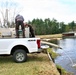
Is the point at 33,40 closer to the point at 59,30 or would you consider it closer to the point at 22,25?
the point at 22,25

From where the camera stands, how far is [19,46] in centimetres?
1160

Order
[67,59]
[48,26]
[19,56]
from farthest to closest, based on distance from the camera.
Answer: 1. [48,26]
2. [67,59]
3. [19,56]

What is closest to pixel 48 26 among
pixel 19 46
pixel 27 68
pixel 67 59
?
pixel 67 59

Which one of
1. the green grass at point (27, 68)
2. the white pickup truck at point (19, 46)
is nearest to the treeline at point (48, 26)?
the white pickup truck at point (19, 46)

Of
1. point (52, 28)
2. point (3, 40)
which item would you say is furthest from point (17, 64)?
point (52, 28)

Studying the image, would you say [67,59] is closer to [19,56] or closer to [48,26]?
[19,56]

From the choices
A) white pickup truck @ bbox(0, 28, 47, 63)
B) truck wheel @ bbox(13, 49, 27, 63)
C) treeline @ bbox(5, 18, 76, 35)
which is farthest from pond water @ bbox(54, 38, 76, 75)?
treeline @ bbox(5, 18, 76, 35)

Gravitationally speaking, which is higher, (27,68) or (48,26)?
(48,26)

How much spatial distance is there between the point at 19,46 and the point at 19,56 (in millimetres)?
484

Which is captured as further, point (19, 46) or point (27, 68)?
point (19, 46)

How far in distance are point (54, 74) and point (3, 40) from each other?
11.3 ft

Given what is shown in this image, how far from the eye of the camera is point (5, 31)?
12398mm

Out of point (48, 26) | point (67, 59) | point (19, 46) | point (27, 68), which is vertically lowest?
point (67, 59)

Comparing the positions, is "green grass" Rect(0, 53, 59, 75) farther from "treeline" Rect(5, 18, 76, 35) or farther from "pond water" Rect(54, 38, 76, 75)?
"treeline" Rect(5, 18, 76, 35)
